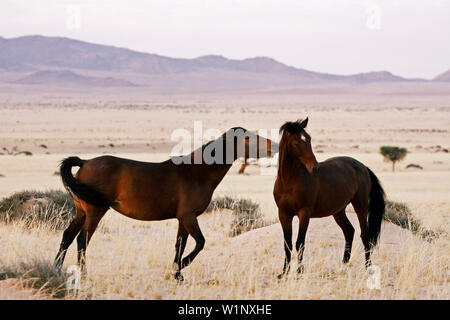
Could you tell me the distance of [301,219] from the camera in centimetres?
906

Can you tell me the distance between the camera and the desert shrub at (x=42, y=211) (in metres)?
13.5

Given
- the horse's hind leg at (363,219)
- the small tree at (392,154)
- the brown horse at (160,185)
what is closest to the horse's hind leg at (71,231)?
the brown horse at (160,185)

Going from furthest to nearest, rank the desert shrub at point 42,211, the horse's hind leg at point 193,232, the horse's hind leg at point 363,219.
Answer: the desert shrub at point 42,211 < the horse's hind leg at point 363,219 < the horse's hind leg at point 193,232

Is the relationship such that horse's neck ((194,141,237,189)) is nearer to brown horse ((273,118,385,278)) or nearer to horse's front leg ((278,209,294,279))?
brown horse ((273,118,385,278))

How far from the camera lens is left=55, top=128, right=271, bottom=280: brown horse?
8.81 metres

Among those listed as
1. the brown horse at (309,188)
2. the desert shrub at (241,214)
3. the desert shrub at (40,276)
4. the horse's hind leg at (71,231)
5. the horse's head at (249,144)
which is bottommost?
the desert shrub at (241,214)

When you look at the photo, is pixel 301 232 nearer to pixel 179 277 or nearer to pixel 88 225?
pixel 179 277

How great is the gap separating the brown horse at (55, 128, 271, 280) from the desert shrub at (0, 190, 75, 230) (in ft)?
13.4

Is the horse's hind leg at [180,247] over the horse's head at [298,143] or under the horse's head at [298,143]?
under

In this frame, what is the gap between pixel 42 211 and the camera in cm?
1421

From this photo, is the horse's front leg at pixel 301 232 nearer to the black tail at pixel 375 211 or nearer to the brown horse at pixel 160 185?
the brown horse at pixel 160 185

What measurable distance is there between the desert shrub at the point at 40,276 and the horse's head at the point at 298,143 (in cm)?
338

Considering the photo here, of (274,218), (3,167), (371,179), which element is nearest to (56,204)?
(274,218)
